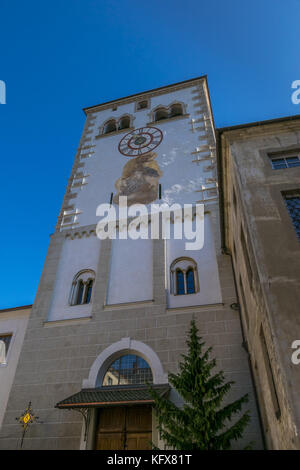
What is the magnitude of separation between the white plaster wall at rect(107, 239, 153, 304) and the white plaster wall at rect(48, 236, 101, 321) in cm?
104

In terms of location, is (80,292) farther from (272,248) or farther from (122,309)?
(272,248)

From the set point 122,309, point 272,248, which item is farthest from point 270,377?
point 122,309

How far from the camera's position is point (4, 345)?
14273 mm

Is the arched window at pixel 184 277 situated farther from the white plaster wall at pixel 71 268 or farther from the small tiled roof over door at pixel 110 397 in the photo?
the small tiled roof over door at pixel 110 397

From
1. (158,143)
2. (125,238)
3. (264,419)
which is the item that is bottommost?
(264,419)

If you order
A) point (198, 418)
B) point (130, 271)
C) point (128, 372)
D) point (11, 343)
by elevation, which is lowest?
point (198, 418)

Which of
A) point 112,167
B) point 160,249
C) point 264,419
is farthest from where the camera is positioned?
point 112,167

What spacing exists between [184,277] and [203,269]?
0.87 meters

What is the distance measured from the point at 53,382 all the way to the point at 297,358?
31.2 feet

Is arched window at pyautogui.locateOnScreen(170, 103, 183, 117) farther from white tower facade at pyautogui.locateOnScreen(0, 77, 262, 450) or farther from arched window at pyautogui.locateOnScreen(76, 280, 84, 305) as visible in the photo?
arched window at pyautogui.locateOnScreen(76, 280, 84, 305)

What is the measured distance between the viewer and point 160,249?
14.5 metres

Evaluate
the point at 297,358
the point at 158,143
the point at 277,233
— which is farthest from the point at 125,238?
the point at 297,358

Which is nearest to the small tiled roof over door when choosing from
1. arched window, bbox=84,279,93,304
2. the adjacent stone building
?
the adjacent stone building
